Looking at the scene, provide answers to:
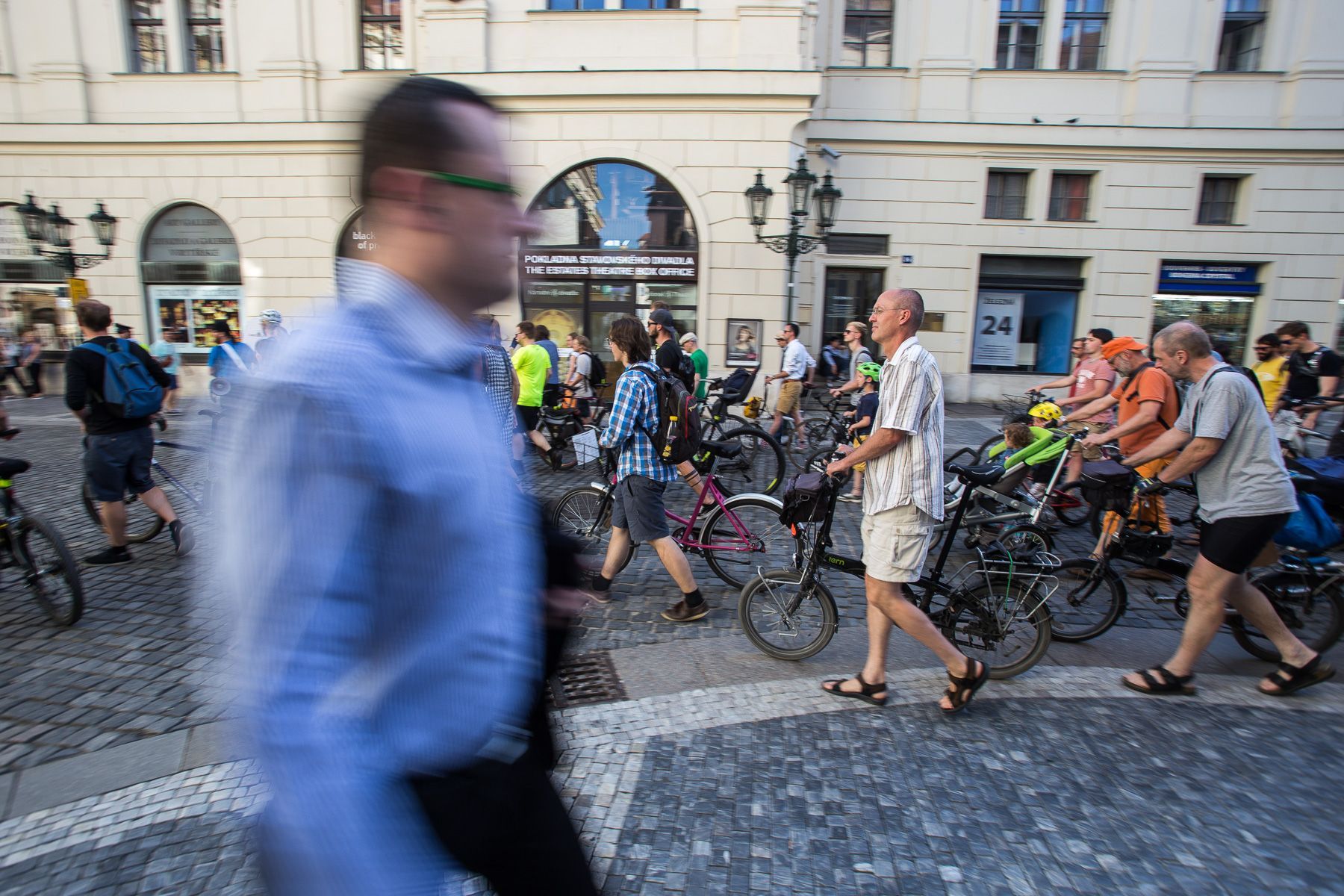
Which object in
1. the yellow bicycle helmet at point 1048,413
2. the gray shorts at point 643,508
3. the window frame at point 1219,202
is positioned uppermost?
the window frame at point 1219,202

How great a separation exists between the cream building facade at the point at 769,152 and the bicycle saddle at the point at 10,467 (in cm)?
1030

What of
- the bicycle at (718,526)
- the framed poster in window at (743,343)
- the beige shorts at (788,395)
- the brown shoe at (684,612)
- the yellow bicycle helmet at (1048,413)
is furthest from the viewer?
the framed poster in window at (743,343)

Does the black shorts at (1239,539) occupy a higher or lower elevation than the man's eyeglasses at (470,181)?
lower

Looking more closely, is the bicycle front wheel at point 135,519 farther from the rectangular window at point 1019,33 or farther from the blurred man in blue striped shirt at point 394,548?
the rectangular window at point 1019,33

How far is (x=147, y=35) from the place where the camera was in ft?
50.1

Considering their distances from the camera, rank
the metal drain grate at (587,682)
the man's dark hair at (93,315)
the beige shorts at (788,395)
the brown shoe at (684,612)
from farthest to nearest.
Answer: the beige shorts at (788,395), the man's dark hair at (93,315), the brown shoe at (684,612), the metal drain grate at (587,682)

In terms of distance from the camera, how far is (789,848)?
2.58 metres

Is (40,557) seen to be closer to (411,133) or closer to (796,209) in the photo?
(411,133)

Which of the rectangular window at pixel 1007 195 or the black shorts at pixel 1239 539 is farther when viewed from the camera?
the rectangular window at pixel 1007 195

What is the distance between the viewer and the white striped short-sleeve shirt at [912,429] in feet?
10.6

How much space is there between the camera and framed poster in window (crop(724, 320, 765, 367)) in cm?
1322

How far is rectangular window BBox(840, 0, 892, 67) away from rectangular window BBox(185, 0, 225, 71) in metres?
12.9

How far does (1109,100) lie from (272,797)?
710 inches

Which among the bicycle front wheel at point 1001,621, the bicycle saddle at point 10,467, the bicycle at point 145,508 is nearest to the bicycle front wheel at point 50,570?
the bicycle saddle at point 10,467
